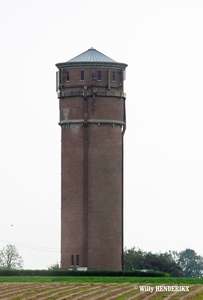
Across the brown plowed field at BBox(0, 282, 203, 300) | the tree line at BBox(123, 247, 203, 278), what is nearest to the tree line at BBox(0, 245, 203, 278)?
the tree line at BBox(123, 247, 203, 278)

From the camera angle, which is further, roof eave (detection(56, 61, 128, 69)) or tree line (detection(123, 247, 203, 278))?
tree line (detection(123, 247, 203, 278))

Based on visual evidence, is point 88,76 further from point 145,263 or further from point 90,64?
point 145,263

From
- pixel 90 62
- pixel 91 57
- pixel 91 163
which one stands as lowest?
pixel 91 163

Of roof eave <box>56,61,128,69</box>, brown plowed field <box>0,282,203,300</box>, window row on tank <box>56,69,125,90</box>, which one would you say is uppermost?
roof eave <box>56,61,128,69</box>

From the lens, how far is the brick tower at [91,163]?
94.3m

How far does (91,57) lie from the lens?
97.1m

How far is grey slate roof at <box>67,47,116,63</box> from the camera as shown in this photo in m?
96.4

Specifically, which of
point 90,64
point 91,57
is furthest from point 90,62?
point 91,57

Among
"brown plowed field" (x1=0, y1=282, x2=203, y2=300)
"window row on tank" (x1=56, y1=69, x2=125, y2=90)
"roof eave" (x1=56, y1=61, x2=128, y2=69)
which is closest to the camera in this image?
"brown plowed field" (x1=0, y1=282, x2=203, y2=300)

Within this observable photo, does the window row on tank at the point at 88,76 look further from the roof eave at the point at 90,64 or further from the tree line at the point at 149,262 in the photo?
the tree line at the point at 149,262

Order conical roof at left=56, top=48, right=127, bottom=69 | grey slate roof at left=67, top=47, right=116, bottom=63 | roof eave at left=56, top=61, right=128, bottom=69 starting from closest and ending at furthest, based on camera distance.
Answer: roof eave at left=56, top=61, right=128, bottom=69 < conical roof at left=56, top=48, right=127, bottom=69 < grey slate roof at left=67, top=47, right=116, bottom=63

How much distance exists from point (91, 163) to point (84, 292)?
105 feet

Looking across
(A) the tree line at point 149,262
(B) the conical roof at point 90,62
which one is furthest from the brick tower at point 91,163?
(A) the tree line at point 149,262

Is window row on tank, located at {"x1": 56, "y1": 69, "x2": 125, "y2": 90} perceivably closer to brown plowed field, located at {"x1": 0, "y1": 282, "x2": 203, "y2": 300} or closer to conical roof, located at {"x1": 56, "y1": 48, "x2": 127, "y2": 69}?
conical roof, located at {"x1": 56, "y1": 48, "x2": 127, "y2": 69}
